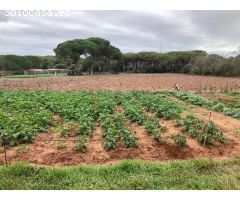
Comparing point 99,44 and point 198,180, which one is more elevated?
point 99,44

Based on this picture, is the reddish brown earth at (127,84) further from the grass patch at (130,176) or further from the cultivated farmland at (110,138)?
the grass patch at (130,176)

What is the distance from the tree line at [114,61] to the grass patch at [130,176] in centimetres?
3927

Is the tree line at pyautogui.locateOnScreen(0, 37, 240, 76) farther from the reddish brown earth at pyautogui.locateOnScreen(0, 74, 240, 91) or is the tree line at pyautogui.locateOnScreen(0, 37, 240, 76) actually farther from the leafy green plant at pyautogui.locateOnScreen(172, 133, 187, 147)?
the leafy green plant at pyautogui.locateOnScreen(172, 133, 187, 147)

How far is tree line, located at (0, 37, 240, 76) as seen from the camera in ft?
156

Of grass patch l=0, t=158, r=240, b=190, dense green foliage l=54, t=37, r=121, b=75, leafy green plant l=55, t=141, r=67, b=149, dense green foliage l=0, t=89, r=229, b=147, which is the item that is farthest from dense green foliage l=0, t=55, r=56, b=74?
grass patch l=0, t=158, r=240, b=190

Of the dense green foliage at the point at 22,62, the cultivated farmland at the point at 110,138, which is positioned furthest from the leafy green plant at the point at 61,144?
the dense green foliage at the point at 22,62

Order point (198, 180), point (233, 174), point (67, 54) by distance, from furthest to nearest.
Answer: point (67, 54) < point (233, 174) < point (198, 180)

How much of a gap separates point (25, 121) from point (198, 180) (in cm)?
495

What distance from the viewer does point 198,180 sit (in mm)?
4355

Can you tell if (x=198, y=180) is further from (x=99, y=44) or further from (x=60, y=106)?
(x=99, y=44)

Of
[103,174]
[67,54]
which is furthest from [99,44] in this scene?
[103,174]

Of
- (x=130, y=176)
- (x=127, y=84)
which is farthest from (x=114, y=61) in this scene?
(x=130, y=176)

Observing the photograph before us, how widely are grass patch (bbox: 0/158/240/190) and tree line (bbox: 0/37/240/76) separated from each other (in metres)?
39.3

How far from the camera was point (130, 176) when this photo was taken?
4.51m
